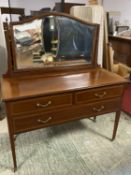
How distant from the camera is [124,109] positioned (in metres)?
2.33

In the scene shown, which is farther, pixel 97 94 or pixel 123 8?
pixel 123 8

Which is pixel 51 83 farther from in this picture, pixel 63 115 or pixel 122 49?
pixel 122 49

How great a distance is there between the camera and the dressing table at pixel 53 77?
128 centimetres

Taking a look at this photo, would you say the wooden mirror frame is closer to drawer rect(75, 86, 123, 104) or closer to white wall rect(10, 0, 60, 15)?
drawer rect(75, 86, 123, 104)

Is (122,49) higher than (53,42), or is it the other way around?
(53,42)

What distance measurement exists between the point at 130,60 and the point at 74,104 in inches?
66.5

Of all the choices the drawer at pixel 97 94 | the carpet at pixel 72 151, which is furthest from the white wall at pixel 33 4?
the drawer at pixel 97 94

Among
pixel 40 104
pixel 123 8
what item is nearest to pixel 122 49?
pixel 123 8

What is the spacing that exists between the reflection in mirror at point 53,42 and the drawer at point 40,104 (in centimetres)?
40

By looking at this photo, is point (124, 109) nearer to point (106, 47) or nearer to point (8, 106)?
point (106, 47)

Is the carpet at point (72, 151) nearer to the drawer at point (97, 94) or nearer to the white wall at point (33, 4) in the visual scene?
the drawer at point (97, 94)

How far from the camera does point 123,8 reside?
3.04 metres

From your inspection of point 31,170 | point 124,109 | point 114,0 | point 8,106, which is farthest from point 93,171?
point 114,0

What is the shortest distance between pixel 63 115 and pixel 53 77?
0.37 m
